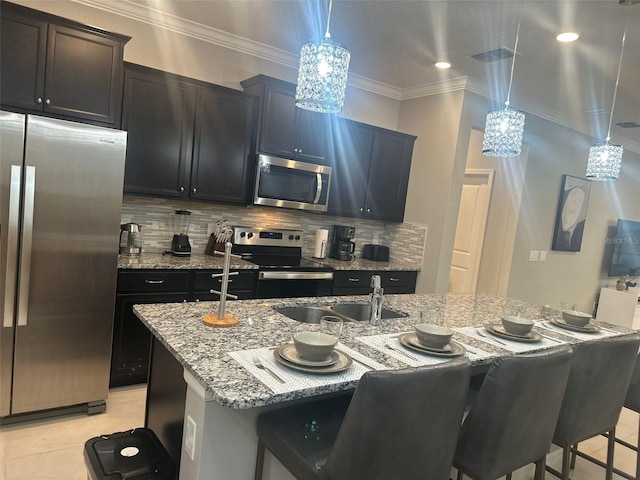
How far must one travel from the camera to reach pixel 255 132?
375cm

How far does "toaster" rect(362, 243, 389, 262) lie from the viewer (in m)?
4.84

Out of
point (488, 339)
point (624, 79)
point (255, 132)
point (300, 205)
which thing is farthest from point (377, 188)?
point (488, 339)

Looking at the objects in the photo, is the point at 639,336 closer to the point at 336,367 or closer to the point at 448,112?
the point at 336,367

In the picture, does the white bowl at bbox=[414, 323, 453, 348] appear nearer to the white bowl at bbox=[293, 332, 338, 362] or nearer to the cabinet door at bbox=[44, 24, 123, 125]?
the white bowl at bbox=[293, 332, 338, 362]

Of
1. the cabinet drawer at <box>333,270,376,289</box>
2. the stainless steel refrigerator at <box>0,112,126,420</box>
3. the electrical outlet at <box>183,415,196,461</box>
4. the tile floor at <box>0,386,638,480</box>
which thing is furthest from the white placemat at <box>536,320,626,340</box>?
the stainless steel refrigerator at <box>0,112,126,420</box>

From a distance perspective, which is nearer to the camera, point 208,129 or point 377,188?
point 208,129

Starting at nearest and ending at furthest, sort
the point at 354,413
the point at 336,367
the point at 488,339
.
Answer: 1. the point at 354,413
2. the point at 336,367
3. the point at 488,339

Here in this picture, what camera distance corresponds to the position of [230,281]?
3.44 meters

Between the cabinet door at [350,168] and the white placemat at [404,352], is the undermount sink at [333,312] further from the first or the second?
the cabinet door at [350,168]

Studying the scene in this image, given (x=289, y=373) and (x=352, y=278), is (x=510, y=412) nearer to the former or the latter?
(x=289, y=373)

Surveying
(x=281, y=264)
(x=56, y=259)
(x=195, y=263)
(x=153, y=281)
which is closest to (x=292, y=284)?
(x=281, y=264)

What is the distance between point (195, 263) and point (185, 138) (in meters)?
0.96

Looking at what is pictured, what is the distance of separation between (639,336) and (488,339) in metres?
0.72

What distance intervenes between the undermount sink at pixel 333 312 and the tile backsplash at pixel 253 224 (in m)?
1.63
